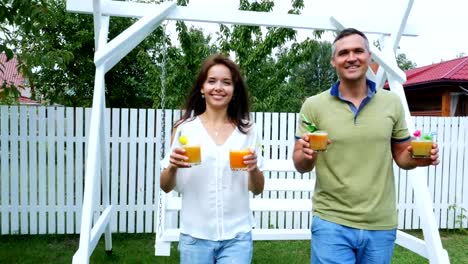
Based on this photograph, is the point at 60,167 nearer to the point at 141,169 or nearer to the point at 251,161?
the point at 141,169

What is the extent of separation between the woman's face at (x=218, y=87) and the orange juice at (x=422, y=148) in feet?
2.90

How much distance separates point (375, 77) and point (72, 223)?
3.74 meters

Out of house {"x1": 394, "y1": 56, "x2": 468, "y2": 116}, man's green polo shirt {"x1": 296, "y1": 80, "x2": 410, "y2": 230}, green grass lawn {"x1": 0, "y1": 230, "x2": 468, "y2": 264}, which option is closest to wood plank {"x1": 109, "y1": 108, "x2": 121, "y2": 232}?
green grass lawn {"x1": 0, "y1": 230, "x2": 468, "y2": 264}

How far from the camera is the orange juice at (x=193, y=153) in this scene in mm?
1838

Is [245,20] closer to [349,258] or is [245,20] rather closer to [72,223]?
[349,258]

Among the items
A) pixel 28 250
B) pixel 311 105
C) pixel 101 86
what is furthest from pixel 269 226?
pixel 311 105

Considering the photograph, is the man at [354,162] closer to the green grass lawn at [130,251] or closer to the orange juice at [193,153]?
the orange juice at [193,153]

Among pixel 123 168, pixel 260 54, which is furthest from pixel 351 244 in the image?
pixel 260 54

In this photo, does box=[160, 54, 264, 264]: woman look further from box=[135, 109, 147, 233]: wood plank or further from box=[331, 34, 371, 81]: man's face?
box=[135, 109, 147, 233]: wood plank

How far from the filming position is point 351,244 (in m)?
1.99

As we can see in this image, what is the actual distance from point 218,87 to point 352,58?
629 millimetres

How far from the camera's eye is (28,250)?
465cm

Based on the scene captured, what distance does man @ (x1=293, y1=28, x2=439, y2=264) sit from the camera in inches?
77.9

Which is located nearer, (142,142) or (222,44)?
(142,142)
